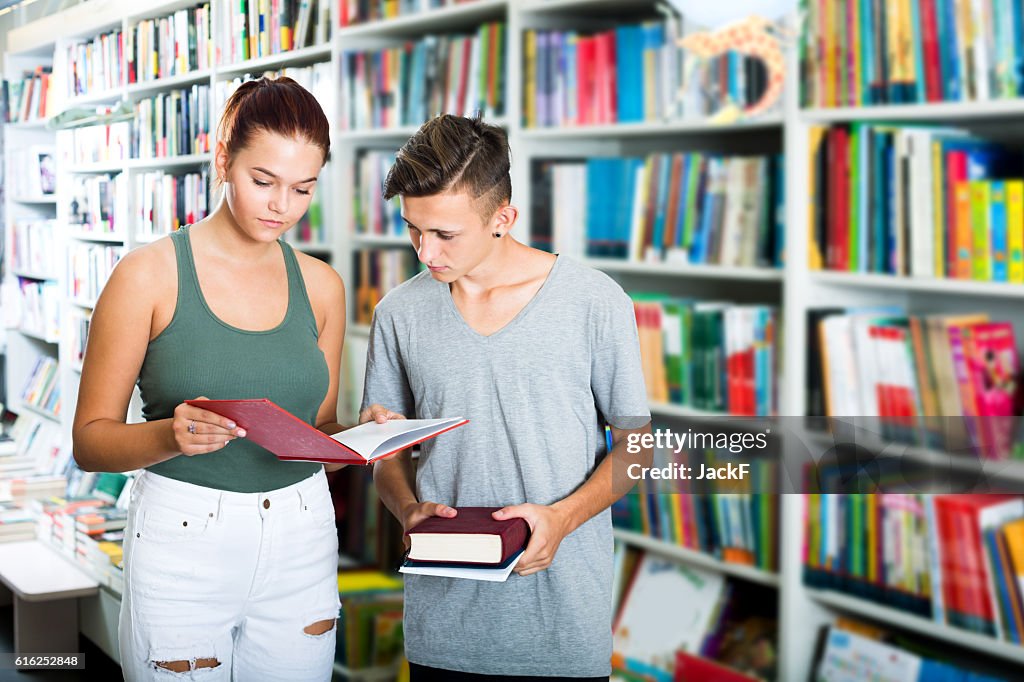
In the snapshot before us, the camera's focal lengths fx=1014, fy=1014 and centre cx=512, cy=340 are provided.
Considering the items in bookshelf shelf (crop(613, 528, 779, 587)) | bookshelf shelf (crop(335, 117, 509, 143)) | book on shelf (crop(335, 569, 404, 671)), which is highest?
bookshelf shelf (crop(335, 117, 509, 143))

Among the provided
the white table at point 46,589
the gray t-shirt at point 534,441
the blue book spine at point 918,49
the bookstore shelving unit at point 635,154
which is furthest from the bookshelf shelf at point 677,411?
the white table at point 46,589

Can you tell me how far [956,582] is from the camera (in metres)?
1.92

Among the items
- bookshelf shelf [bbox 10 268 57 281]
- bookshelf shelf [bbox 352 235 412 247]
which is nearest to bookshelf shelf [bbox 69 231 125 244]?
bookshelf shelf [bbox 10 268 57 281]

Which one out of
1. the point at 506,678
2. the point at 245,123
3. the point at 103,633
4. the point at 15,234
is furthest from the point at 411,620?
the point at 15,234

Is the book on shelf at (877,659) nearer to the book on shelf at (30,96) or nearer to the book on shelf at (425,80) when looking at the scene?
the book on shelf at (425,80)

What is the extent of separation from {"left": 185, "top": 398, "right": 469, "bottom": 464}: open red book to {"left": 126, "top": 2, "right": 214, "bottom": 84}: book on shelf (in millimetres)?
1548

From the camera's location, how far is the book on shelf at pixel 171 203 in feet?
8.15

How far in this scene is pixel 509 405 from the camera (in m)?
1.40

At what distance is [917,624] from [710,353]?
699 mm

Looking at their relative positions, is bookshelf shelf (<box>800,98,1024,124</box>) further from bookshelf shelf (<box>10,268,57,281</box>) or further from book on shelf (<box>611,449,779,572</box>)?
bookshelf shelf (<box>10,268,57,281</box>)

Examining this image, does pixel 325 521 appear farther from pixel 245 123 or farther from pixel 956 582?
pixel 956 582

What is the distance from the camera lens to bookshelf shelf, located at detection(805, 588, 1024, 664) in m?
1.84

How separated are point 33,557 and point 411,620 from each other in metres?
1.57

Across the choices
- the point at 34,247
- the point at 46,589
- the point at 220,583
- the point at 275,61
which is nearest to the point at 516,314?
the point at 220,583
